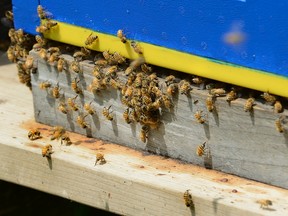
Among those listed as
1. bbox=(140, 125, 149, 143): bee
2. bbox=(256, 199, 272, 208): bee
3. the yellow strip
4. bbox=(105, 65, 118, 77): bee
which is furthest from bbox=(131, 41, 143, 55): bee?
bbox=(256, 199, 272, 208): bee

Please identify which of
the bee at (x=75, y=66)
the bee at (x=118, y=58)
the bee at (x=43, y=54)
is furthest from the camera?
the bee at (x=43, y=54)

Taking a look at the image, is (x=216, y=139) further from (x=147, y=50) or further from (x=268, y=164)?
(x=147, y=50)

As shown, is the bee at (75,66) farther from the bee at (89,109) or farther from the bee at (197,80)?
the bee at (197,80)

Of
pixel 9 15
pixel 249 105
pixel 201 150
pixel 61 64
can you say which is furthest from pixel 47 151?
pixel 9 15

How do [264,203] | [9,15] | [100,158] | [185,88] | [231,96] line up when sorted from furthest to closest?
[9,15] < [100,158] < [185,88] < [231,96] < [264,203]

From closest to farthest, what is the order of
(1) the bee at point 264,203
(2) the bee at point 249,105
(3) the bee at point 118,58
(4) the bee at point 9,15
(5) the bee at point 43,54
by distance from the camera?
(1) the bee at point 264,203
(2) the bee at point 249,105
(3) the bee at point 118,58
(5) the bee at point 43,54
(4) the bee at point 9,15

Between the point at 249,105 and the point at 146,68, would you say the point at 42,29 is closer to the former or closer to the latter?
the point at 146,68

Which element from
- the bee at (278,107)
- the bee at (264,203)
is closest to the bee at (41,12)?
the bee at (278,107)
